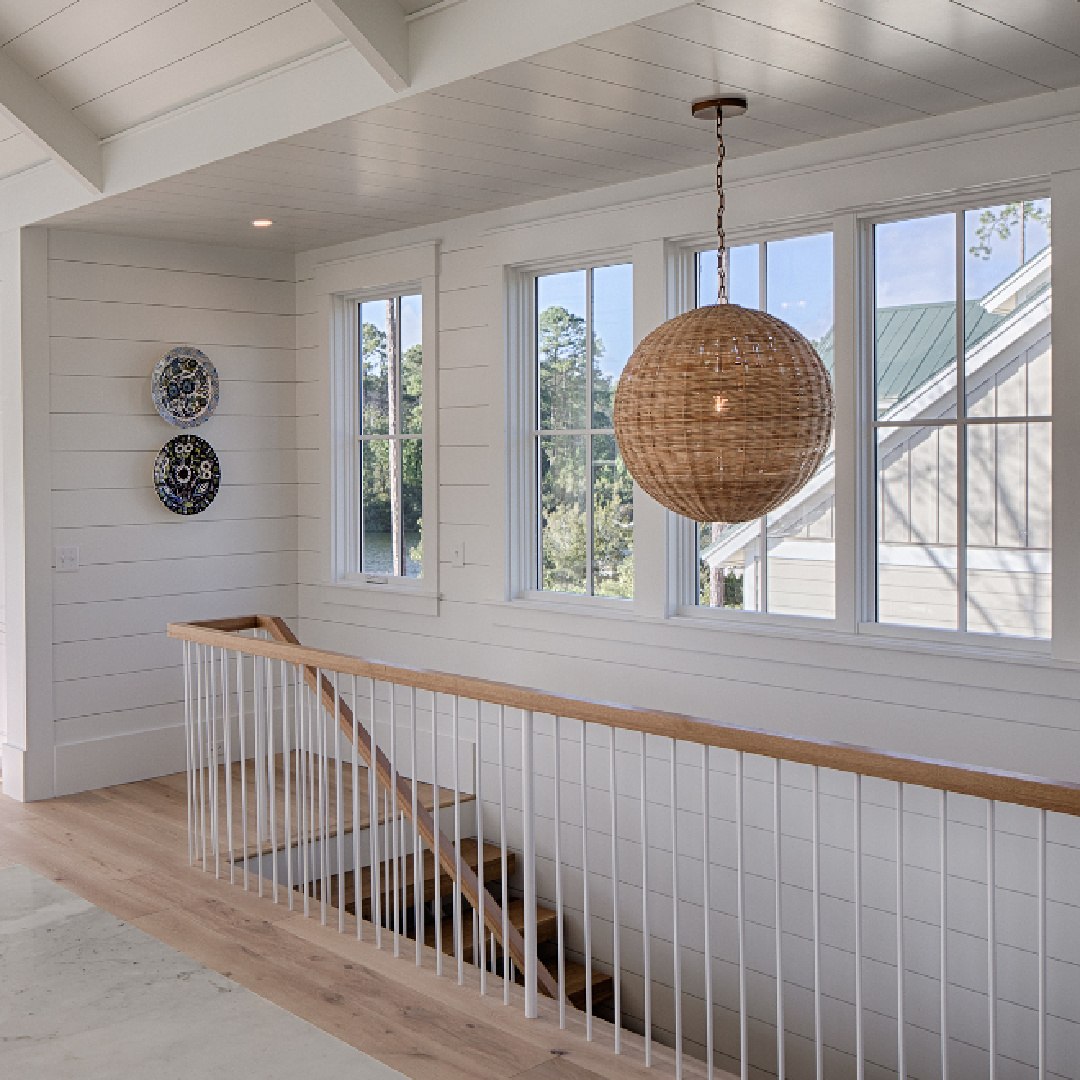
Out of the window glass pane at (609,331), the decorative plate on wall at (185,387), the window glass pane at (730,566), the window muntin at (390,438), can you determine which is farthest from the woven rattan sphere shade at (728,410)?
the decorative plate on wall at (185,387)

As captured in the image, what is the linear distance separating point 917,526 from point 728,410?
118 centimetres

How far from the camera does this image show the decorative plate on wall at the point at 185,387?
17.5 feet

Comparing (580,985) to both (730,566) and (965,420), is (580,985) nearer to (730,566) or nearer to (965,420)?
(730,566)

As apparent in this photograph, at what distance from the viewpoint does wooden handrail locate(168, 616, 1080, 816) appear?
2041mm

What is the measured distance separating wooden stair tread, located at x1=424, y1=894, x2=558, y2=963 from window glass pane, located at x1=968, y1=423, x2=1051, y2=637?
6.13 ft

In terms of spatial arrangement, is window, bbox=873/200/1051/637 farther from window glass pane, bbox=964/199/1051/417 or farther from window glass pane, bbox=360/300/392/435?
window glass pane, bbox=360/300/392/435

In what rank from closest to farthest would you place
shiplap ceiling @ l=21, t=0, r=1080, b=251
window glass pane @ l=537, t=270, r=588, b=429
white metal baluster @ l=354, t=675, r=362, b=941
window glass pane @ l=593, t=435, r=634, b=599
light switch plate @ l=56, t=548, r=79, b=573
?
shiplap ceiling @ l=21, t=0, r=1080, b=251 → white metal baluster @ l=354, t=675, r=362, b=941 → window glass pane @ l=593, t=435, r=634, b=599 → window glass pane @ l=537, t=270, r=588, b=429 → light switch plate @ l=56, t=548, r=79, b=573

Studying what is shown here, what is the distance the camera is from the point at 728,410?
9.37 ft

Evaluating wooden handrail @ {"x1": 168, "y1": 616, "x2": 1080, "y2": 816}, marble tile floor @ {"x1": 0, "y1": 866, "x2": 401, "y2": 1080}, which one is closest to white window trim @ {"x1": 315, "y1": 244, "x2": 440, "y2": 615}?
wooden handrail @ {"x1": 168, "y1": 616, "x2": 1080, "y2": 816}

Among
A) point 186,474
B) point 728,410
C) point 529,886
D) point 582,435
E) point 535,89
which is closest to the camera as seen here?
point 728,410

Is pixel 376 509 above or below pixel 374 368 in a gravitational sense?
below

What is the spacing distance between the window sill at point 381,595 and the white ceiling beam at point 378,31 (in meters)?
2.54

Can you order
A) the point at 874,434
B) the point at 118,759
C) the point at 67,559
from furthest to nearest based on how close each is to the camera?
the point at 118,759, the point at 67,559, the point at 874,434

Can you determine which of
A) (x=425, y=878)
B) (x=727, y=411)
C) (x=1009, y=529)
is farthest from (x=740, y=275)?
(x=425, y=878)
